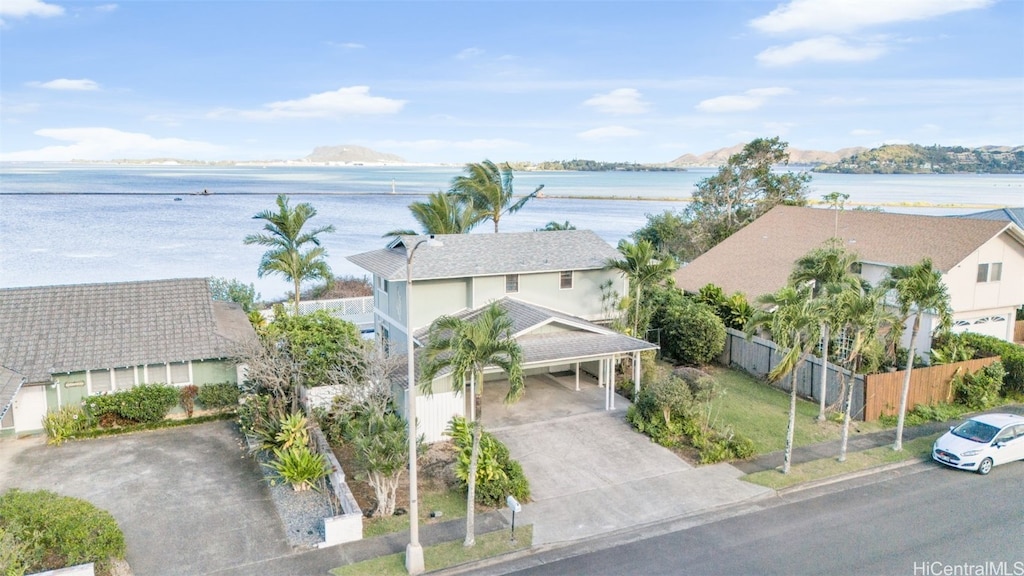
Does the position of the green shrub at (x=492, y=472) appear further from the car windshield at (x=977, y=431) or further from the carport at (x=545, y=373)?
the car windshield at (x=977, y=431)

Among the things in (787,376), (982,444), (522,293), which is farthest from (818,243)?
(522,293)

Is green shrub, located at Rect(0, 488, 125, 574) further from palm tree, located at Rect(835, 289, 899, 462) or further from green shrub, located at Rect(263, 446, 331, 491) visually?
palm tree, located at Rect(835, 289, 899, 462)

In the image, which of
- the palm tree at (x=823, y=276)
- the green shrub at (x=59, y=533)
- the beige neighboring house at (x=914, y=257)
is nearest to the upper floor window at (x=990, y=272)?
the beige neighboring house at (x=914, y=257)

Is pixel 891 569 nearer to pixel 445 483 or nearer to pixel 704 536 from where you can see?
pixel 704 536

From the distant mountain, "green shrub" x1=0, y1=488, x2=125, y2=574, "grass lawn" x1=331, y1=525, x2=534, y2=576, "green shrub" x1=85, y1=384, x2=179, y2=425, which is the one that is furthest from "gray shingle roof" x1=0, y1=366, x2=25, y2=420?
the distant mountain

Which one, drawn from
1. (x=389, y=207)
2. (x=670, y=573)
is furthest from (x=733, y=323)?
(x=389, y=207)
